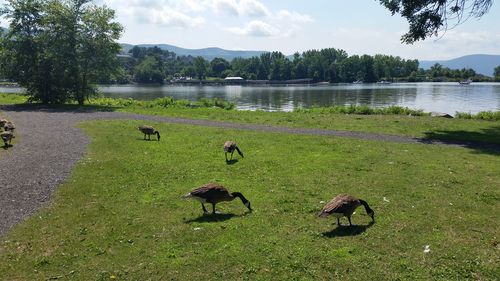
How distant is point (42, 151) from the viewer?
20.7 metres

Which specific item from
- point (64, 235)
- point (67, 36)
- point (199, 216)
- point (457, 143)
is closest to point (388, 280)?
point (199, 216)

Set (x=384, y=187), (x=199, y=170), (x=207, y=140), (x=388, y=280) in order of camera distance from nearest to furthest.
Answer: (x=388, y=280)
(x=384, y=187)
(x=199, y=170)
(x=207, y=140)

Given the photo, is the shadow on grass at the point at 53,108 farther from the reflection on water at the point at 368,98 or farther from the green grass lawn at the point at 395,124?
the reflection on water at the point at 368,98

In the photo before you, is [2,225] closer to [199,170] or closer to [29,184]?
[29,184]

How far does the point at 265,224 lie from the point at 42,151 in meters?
15.1

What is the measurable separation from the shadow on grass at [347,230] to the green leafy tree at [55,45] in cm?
4511

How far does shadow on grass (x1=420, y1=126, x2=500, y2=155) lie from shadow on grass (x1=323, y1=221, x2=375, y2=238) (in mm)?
14574

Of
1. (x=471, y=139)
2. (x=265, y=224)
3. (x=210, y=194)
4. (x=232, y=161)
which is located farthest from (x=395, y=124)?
(x=210, y=194)

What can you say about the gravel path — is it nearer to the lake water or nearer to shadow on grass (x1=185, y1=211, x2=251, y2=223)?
shadow on grass (x1=185, y1=211, x2=251, y2=223)

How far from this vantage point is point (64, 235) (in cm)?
1027

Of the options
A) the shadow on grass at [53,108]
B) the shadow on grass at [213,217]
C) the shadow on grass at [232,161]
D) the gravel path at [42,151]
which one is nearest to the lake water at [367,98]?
the shadow on grass at [53,108]

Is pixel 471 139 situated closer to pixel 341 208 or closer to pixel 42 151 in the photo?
pixel 341 208

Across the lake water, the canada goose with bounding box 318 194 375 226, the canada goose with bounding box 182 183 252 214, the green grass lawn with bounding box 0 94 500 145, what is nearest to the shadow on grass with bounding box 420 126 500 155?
the green grass lawn with bounding box 0 94 500 145

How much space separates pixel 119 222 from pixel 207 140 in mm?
12983
